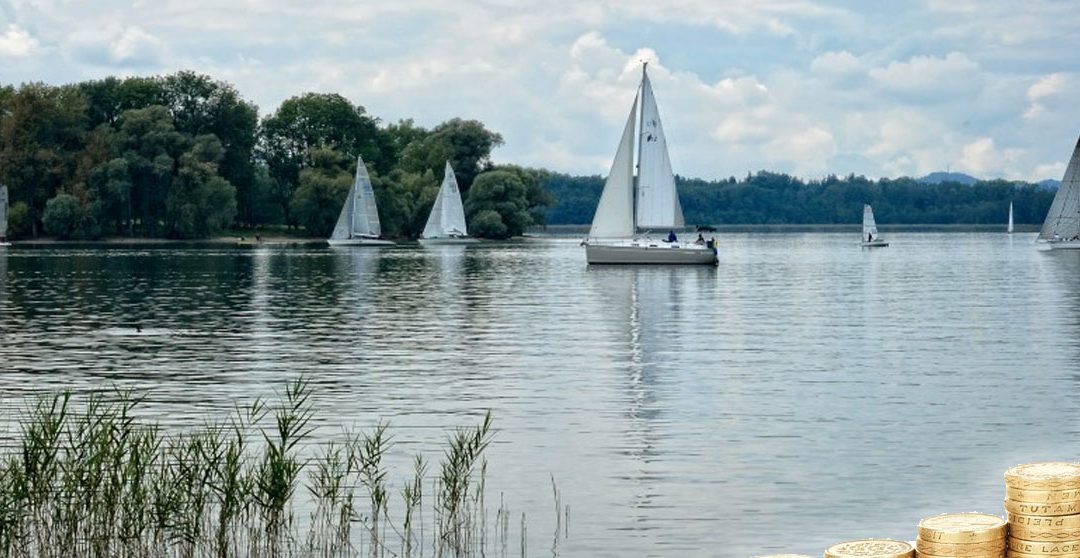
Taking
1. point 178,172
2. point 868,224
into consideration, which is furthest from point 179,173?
point 868,224

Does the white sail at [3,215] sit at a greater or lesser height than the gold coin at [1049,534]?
greater

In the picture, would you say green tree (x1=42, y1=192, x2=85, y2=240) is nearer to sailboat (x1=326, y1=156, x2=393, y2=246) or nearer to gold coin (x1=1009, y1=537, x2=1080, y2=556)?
sailboat (x1=326, y1=156, x2=393, y2=246)

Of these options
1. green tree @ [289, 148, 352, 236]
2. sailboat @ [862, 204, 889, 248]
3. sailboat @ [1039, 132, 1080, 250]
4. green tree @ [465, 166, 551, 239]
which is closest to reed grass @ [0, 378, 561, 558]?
sailboat @ [1039, 132, 1080, 250]

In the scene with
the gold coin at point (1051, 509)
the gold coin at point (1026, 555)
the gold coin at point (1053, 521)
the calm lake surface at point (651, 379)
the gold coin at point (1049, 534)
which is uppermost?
the gold coin at point (1051, 509)

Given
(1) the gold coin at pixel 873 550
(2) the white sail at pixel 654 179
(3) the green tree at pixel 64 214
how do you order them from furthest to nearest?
(3) the green tree at pixel 64 214 → (2) the white sail at pixel 654 179 → (1) the gold coin at pixel 873 550

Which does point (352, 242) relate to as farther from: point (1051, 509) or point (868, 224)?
point (1051, 509)

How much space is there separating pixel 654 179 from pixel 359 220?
236 ft

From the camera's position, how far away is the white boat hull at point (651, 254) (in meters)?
102

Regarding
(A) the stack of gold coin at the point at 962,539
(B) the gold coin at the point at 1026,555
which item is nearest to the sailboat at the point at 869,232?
(B) the gold coin at the point at 1026,555

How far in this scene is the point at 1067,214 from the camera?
130m

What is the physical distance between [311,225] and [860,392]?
155 m

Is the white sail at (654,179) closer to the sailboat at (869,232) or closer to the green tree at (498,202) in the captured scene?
the sailboat at (869,232)

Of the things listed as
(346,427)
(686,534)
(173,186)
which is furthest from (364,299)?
(173,186)

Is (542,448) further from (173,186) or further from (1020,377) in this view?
(173,186)
